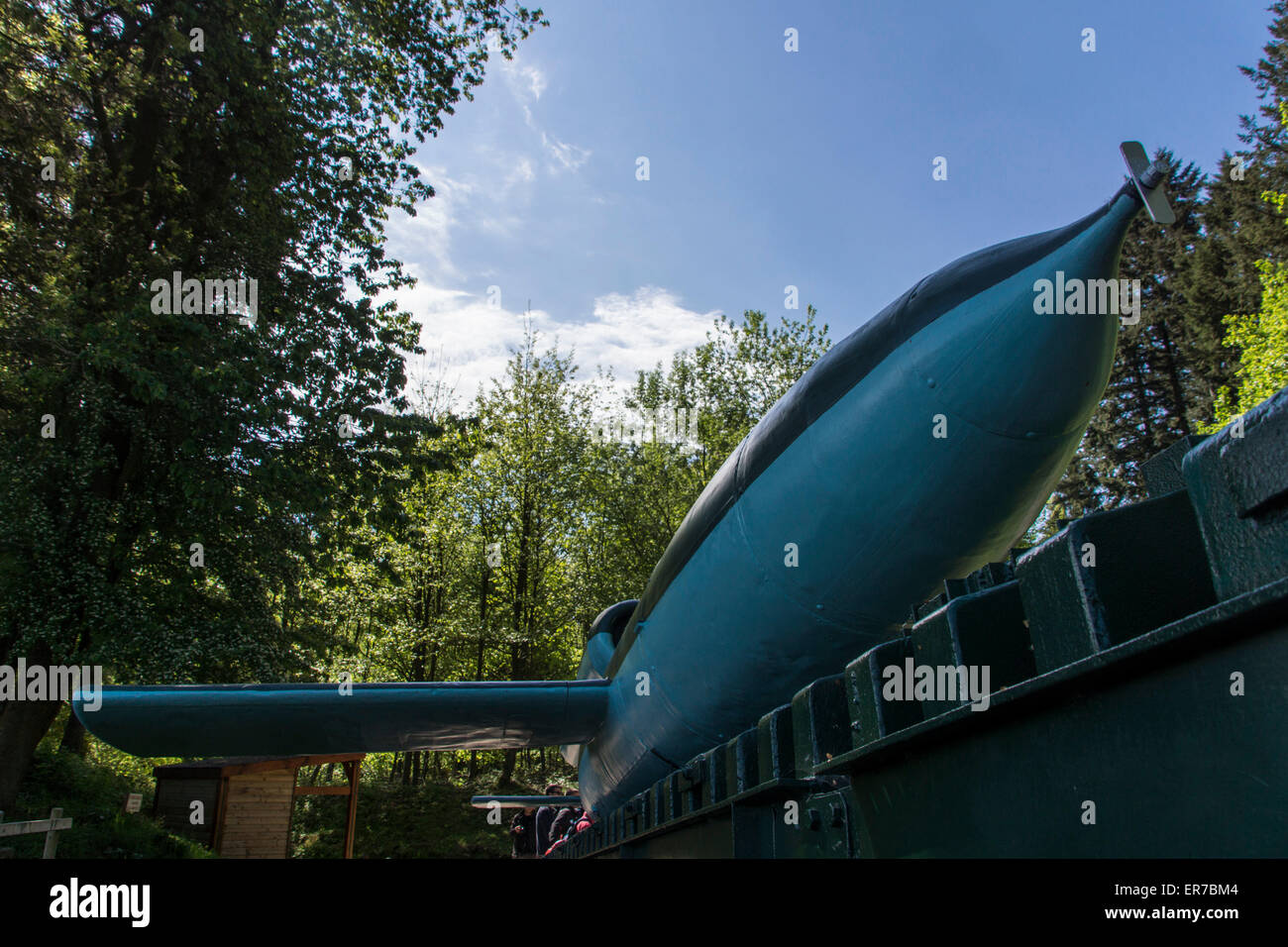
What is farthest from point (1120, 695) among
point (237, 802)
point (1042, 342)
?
point (237, 802)

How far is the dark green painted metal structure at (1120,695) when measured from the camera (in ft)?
2.60

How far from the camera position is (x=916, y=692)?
1.38 meters

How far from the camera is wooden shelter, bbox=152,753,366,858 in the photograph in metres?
14.5

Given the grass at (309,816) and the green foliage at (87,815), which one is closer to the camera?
the green foliage at (87,815)

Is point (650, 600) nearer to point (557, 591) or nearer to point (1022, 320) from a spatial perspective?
point (1022, 320)

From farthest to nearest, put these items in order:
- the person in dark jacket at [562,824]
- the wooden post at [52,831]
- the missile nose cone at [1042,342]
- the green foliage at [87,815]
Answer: the green foliage at [87,815], the person in dark jacket at [562,824], the wooden post at [52,831], the missile nose cone at [1042,342]

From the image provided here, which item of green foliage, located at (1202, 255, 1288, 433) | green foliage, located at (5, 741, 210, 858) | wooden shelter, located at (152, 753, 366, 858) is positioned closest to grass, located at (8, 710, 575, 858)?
green foliage, located at (5, 741, 210, 858)

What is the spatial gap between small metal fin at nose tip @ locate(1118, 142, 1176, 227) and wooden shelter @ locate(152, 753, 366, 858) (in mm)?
15330

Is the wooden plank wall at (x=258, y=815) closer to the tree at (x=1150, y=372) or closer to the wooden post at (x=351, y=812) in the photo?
the wooden post at (x=351, y=812)

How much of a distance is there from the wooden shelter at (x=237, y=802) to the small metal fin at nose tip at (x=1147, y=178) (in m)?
15.3

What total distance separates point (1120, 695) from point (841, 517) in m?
2.55

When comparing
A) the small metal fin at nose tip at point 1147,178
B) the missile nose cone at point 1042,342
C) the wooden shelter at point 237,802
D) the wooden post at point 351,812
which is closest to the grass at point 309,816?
the wooden shelter at point 237,802

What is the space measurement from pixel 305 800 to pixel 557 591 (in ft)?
32.8

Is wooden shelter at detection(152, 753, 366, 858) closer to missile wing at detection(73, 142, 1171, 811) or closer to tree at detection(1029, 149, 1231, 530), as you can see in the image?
missile wing at detection(73, 142, 1171, 811)
